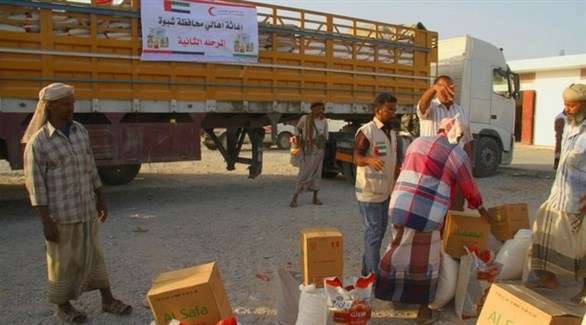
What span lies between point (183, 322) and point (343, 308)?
2.95ft

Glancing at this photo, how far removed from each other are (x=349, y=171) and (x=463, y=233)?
575 cm

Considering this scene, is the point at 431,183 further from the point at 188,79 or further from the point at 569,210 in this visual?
the point at 188,79

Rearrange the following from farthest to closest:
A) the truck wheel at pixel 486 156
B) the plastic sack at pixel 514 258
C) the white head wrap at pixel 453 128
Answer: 1. the truck wheel at pixel 486 156
2. the plastic sack at pixel 514 258
3. the white head wrap at pixel 453 128

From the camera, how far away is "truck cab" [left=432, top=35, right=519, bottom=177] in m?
10.4

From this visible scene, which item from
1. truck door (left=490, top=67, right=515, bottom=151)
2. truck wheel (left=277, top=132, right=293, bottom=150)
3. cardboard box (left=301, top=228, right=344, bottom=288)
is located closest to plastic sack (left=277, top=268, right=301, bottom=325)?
cardboard box (left=301, top=228, right=344, bottom=288)

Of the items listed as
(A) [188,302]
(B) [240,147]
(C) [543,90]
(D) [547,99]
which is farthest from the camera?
(C) [543,90]

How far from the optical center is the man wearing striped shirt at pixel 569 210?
384 centimetres

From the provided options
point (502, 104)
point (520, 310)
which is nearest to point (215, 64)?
point (520, 310)

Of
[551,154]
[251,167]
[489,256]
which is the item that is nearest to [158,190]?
[251,167]

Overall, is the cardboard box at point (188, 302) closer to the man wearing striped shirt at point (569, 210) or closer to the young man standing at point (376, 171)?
the young man standing at point (376, 171)

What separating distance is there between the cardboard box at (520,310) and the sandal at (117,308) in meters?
2.22

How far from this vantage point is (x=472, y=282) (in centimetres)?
364

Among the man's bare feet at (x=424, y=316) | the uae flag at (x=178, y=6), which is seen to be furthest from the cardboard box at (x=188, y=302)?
the uae flag at (x=178, y=6)

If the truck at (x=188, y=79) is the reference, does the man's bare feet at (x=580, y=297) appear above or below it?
below
